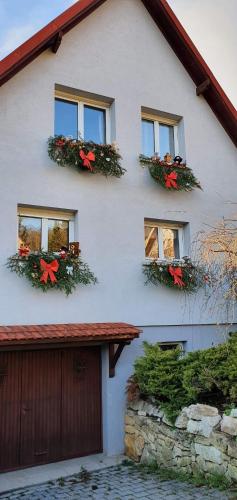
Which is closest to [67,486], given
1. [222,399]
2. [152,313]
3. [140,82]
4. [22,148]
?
[222,399]

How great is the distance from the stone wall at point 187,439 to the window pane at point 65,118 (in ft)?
17.2

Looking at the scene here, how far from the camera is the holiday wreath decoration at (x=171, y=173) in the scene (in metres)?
8.80

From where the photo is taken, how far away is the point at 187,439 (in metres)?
6.18

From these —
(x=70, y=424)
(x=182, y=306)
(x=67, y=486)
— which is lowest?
(x=67, y=486)

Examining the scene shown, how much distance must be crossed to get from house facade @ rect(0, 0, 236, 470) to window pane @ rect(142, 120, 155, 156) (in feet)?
0.09

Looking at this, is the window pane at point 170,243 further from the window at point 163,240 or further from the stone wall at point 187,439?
the stone wall at point 187,439

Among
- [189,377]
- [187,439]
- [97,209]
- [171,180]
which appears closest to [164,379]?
[189,377]

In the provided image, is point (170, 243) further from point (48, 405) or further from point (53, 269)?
point (48, 405)

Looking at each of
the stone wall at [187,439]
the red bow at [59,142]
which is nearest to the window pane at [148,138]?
the red bow at [59,142]

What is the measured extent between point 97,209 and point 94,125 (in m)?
1.93

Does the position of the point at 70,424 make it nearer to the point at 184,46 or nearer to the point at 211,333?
the point at 211,333

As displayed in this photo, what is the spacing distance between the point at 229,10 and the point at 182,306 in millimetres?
6863

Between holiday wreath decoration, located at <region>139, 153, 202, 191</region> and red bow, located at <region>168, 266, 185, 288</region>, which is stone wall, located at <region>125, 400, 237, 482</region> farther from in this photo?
holiday wreath decoration, located at <region>139, 153, 202, 191</region>

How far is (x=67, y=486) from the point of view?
249 inches
